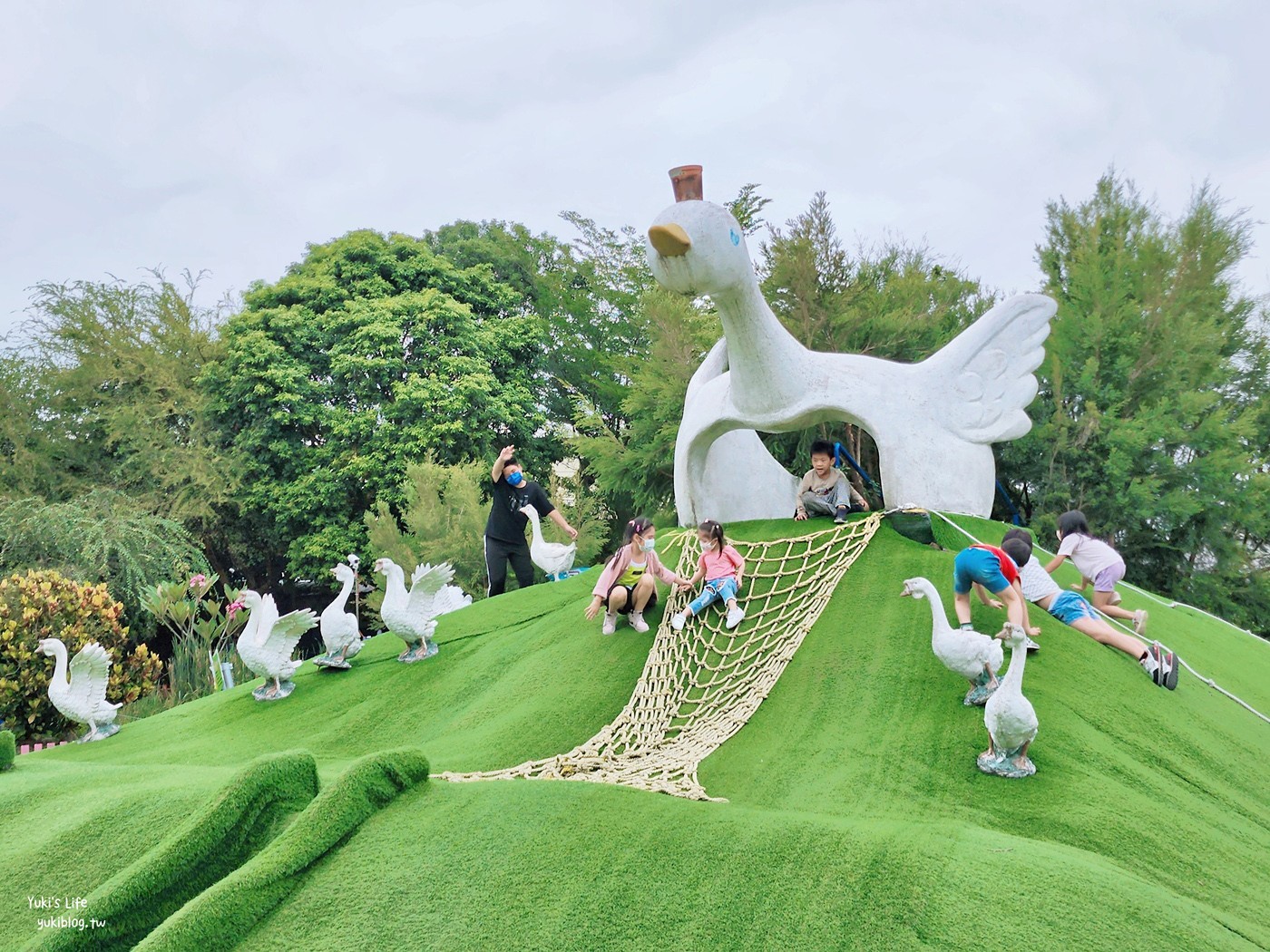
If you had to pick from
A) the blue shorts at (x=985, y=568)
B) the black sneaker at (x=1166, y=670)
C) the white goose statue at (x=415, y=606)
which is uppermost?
the blue shorts at (x=985, y=568)

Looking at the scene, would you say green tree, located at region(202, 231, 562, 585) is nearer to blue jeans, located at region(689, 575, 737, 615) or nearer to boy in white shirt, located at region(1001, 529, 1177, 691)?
blue jeans, located at region(689, 575, 737, 615)

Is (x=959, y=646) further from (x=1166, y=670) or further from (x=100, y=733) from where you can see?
(x=100, y=733)

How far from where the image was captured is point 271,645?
6.62 metres

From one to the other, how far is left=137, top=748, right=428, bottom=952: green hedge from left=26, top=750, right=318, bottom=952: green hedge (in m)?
0.17

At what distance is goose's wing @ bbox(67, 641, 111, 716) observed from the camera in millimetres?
6555

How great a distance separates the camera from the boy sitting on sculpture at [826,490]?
6.73 m

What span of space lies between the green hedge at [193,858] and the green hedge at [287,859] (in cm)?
17

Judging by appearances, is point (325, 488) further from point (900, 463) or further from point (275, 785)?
point (275, 785)

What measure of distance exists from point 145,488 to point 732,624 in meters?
13.7

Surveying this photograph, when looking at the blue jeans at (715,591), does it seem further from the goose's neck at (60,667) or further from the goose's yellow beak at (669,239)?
the goose's neck at (60,667)

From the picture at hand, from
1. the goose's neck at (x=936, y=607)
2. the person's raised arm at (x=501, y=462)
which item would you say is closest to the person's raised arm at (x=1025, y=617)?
the goose's neck at (x=936, y=607)

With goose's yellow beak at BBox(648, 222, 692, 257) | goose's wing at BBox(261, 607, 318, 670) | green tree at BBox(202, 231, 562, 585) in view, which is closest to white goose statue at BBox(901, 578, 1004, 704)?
goose's yellow beak at BBox(648, 222, 692, 257)

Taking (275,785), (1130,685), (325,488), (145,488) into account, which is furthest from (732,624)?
(145,488)

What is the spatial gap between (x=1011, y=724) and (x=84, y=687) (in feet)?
19.4
